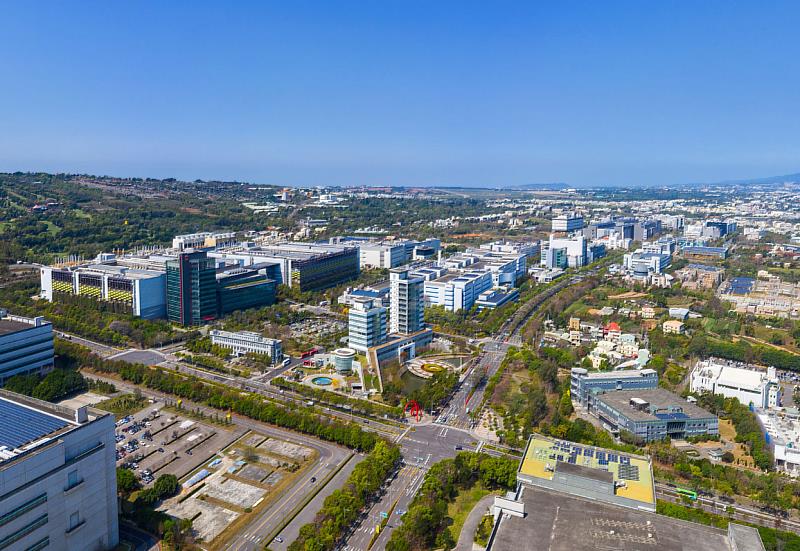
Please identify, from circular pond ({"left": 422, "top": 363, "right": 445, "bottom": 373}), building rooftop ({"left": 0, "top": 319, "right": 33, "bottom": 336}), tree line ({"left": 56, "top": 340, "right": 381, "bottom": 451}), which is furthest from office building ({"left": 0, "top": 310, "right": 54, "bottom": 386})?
circular pond ({"left": 422, "top": 363, "right": 445, "bottom": 373})

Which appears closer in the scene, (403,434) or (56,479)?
(56,479)

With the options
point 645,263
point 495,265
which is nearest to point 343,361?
point 495,265

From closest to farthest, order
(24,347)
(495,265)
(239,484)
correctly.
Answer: (239,484)
(24,347)
(495,265)

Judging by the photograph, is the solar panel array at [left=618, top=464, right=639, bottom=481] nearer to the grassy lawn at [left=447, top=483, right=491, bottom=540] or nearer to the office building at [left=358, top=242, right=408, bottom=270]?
the grassy lawn at [left=447, top=483, right=491, bottom=540]

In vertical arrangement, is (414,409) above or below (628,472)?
below

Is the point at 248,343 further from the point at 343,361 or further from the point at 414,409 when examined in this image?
the point at 414,409

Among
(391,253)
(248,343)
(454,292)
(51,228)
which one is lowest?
(248,343)

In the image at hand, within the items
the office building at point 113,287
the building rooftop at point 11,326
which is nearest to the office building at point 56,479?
the building rooftop at point 11,326

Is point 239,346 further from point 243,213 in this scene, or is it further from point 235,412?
point 243,213
